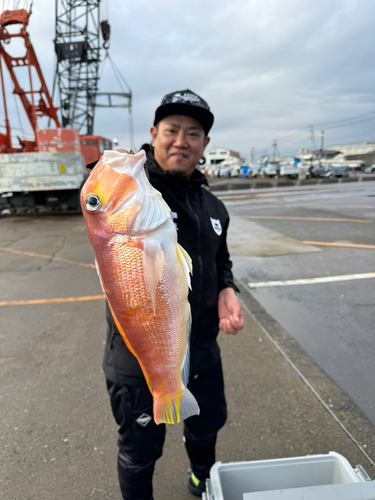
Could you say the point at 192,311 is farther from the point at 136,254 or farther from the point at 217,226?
the point at 136,254

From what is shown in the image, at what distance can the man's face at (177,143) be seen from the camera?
169cm

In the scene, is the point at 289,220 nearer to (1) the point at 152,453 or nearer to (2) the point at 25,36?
(1) the point at 152,453

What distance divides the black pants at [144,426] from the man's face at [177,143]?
1.18m

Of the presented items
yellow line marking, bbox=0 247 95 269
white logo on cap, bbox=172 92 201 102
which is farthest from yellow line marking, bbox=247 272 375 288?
white logo on cap, bbox=172 92 201 102

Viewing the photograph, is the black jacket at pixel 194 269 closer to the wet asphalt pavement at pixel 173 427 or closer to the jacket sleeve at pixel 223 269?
the jacket sleeve at pixel 223 269

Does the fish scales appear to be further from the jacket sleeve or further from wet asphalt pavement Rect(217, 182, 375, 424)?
wet asphalt pavement Rect(217, 182, 375, 424)

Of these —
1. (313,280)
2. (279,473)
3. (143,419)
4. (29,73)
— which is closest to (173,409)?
(143,419)

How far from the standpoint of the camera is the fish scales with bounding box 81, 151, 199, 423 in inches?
41.7

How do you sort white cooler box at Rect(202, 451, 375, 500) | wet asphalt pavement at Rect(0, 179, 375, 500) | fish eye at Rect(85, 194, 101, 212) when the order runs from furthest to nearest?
wet asphalt pavement at Rect(0, 179, 375, 500) < white cooler box at Rect(202, 451, 375, 500) < fish eye at Rect(85, 194, 101, 212)

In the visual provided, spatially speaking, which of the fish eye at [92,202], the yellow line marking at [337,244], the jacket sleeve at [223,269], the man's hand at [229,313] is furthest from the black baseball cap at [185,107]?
the yellow line marking at [337,244]

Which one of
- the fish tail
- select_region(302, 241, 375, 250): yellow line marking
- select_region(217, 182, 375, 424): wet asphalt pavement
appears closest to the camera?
the fish tail

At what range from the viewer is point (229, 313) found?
180cm

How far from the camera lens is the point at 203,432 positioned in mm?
1868

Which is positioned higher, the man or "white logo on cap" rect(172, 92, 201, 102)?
"white logo on cap" rect(172, 92, 201, 102)
